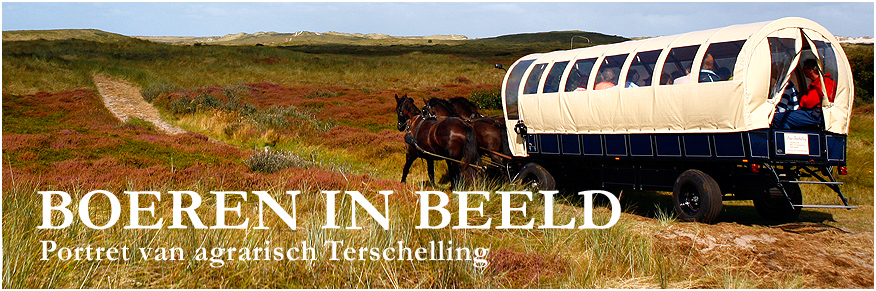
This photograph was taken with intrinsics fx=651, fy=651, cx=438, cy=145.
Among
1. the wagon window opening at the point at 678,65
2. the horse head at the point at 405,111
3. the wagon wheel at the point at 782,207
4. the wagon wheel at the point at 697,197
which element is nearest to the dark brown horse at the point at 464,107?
the horse head at the point at 405,111

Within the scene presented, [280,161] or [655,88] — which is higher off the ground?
[655,88]

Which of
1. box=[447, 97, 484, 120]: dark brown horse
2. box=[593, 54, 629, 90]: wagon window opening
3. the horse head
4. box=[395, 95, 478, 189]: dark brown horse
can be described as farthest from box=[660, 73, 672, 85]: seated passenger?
the horse head

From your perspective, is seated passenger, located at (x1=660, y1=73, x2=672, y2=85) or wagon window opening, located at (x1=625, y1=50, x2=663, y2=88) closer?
seated passenger, located at (x1=660, y1=73, x2=672, y2=85)

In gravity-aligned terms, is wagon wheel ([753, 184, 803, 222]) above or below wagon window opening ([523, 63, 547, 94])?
below

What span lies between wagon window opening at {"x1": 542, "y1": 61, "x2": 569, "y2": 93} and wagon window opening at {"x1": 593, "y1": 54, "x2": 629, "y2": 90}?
825mm

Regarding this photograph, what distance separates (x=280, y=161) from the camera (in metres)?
12.5

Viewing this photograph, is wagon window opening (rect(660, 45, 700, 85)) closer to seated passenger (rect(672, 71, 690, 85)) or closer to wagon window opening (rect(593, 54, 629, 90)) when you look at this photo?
seated passenger (rect(672, 71, 690, 85))

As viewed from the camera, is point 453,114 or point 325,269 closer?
point 325,269

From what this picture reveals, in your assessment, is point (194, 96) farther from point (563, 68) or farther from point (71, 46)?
point (71, 46)

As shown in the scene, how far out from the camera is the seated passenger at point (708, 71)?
7.82 metres

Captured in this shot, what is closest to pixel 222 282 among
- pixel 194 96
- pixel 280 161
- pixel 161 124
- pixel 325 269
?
pixel 325 269

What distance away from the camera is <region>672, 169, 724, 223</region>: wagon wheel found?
7879 mm

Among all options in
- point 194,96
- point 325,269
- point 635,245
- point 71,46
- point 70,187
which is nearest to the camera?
point 325,269

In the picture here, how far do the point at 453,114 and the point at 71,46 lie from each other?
60.6m
